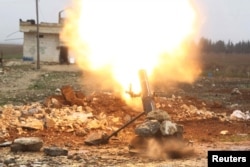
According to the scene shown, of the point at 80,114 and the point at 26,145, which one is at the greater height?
the point at 80,114

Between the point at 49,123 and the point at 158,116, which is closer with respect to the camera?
the point at 158,116

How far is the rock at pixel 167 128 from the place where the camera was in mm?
10348

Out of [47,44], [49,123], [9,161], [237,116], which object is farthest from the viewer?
[47,44]

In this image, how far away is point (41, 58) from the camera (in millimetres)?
53156

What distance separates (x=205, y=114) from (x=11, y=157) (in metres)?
8.08

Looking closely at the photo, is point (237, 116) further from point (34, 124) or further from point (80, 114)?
point (34, 124)

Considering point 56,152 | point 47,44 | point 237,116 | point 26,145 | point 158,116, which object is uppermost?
point 47,44

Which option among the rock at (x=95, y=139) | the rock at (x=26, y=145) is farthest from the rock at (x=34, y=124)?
the rock at (x=26, y=145)

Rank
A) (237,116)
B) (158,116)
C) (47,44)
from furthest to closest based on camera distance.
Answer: (47,44), (237,116), (158,116)

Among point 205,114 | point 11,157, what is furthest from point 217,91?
point 11,157

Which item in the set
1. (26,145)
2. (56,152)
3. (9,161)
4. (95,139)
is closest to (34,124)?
(95,139)

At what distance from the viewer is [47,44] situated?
52.3 m

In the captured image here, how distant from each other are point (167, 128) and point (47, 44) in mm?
43369

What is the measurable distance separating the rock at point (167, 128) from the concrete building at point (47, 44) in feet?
138
